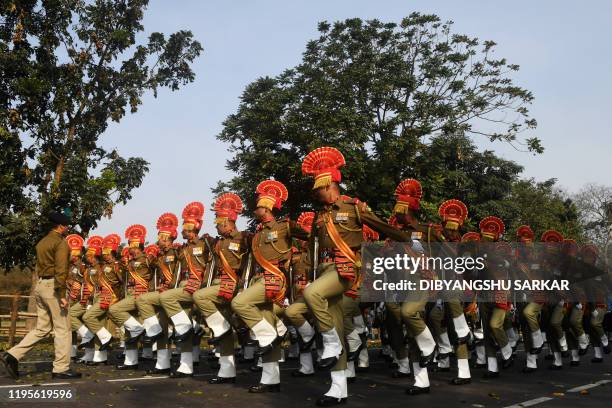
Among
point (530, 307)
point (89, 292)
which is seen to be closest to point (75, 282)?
point (89, 292)

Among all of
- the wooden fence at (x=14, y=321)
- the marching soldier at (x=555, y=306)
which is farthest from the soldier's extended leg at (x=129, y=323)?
the marching soldier at (x=555, y=306)

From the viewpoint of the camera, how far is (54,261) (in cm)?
998

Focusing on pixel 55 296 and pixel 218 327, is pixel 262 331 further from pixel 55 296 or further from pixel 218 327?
pixel 55 296

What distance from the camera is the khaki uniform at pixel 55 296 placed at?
390 inches

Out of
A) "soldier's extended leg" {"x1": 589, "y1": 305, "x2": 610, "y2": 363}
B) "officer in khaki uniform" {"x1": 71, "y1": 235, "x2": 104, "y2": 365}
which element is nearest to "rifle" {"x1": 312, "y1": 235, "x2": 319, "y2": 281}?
"officer in khaki uniform" {"x1": 71, "y1": 235, "x2": 104, "y2": 365}

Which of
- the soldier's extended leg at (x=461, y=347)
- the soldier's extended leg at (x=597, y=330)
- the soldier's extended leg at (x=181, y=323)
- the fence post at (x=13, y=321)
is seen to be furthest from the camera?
the fence post at (x=13, y=321)

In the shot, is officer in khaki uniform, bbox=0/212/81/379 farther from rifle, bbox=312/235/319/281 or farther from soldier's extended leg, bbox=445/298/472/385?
soldier's extended leg, bbox=445/298/472/385

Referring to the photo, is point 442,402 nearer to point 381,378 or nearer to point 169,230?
point 381,378

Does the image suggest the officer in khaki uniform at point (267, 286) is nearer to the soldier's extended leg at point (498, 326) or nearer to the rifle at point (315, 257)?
the rifle at point (315, 257)

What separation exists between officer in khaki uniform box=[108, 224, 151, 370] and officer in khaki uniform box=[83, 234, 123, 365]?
254 millimetres

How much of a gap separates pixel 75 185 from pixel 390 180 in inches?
442

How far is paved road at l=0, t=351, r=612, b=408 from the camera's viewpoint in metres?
7.77

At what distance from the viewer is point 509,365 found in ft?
38.4

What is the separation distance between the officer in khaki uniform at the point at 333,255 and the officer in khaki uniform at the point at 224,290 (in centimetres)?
214
